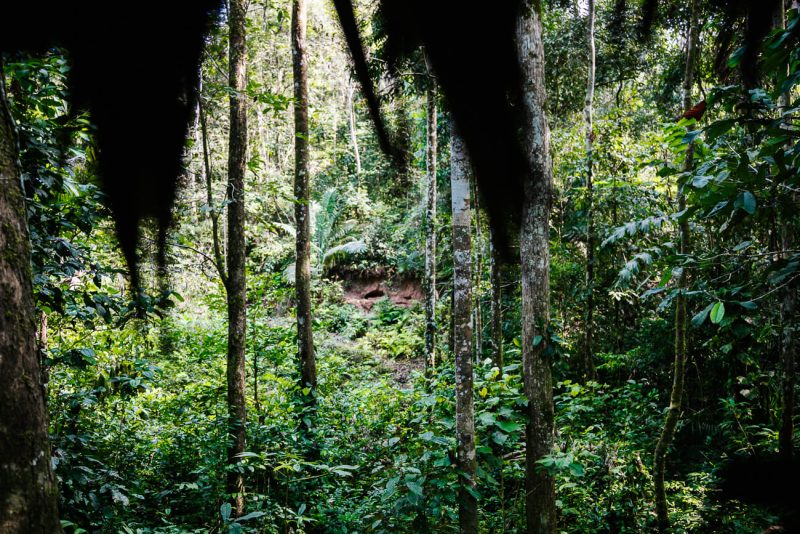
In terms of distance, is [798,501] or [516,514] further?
[516,514]

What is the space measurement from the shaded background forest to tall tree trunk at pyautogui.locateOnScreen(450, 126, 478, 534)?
81 mm

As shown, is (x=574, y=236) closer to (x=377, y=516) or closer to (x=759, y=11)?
(x=377, y=516)

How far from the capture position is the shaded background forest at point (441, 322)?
4.53ft

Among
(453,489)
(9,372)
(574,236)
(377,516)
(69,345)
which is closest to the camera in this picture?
(9,372)

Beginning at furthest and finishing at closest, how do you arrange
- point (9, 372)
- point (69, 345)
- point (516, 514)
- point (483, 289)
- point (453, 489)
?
1. point (483, 289)
2. point (69, 345)
3. point (516, 514)
4. point (453, 489)
5. point (9, 372)

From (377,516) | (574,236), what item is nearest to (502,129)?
(377,516)

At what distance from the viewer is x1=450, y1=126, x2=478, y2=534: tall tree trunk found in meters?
2.22

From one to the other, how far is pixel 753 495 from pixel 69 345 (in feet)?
12.2

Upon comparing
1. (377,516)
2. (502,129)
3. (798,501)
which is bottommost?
(377,516)

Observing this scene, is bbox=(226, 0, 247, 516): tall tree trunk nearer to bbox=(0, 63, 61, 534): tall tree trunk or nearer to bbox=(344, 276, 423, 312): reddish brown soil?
bbox=(0, 63, 61, 534): tall tree trunk

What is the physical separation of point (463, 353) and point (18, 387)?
2082mm

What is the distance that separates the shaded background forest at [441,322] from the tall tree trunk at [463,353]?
0.08 m

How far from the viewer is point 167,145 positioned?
0.47m

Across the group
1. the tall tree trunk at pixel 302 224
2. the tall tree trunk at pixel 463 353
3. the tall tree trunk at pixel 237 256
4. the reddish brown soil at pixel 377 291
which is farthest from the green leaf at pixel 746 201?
the reddish brown soil at pixel 377 291
